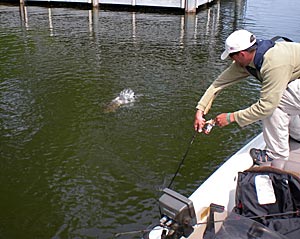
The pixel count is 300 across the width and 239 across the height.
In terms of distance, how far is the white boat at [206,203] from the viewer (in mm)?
3064

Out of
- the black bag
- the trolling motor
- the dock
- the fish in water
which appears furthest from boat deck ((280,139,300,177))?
the dock

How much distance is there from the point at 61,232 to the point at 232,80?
129 inches

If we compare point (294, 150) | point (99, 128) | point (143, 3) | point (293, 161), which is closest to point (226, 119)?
point (293, 161)

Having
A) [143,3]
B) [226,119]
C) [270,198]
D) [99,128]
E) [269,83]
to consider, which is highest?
[269,83]

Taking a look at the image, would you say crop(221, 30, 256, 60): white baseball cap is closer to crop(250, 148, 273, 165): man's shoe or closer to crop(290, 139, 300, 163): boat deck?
crop(250, 148, 273, 165): man's shoe

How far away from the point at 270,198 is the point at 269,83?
4.12 ft

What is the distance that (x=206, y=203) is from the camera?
3.98 m

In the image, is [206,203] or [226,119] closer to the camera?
[206,203]

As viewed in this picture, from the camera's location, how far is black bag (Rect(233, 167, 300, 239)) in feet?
12.0

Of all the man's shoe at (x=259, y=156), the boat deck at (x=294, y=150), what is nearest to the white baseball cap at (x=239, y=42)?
the man's shoe at (x=259, y=156)

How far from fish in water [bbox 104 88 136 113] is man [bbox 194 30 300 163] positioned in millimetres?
4607

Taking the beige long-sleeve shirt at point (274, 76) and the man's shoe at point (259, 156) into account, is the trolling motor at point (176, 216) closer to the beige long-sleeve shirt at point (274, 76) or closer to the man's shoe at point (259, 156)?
the beige long-sleeve shirt at point (274, 76)

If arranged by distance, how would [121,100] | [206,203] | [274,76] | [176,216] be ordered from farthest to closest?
1. [121,100]
2. [274,76]
3. [206,203]
4. [176,216]

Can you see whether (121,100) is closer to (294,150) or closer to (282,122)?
(294,150)
